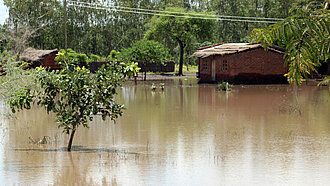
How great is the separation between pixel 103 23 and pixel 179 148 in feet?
218

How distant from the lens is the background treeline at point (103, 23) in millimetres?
70188

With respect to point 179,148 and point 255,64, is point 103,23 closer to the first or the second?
point 255,64

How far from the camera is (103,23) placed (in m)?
76.9

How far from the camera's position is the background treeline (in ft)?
230

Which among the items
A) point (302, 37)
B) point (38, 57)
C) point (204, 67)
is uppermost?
point (38, 57)

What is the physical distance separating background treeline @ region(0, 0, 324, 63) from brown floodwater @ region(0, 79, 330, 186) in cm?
4768

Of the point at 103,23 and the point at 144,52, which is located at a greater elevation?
the point at 103,23

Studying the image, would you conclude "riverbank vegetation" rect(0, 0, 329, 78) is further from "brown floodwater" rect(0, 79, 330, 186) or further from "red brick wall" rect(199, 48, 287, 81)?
"brown floodwater" rect(0, 79, 330, 186)

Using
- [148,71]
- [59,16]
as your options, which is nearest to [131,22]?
[59,16]

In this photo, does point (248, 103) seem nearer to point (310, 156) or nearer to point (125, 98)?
point (125, 98)

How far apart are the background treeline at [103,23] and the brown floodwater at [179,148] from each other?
156 feet

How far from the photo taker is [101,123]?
59.2 feet

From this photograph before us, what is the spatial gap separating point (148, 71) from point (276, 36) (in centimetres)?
5408

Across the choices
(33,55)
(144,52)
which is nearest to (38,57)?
(33,55)
